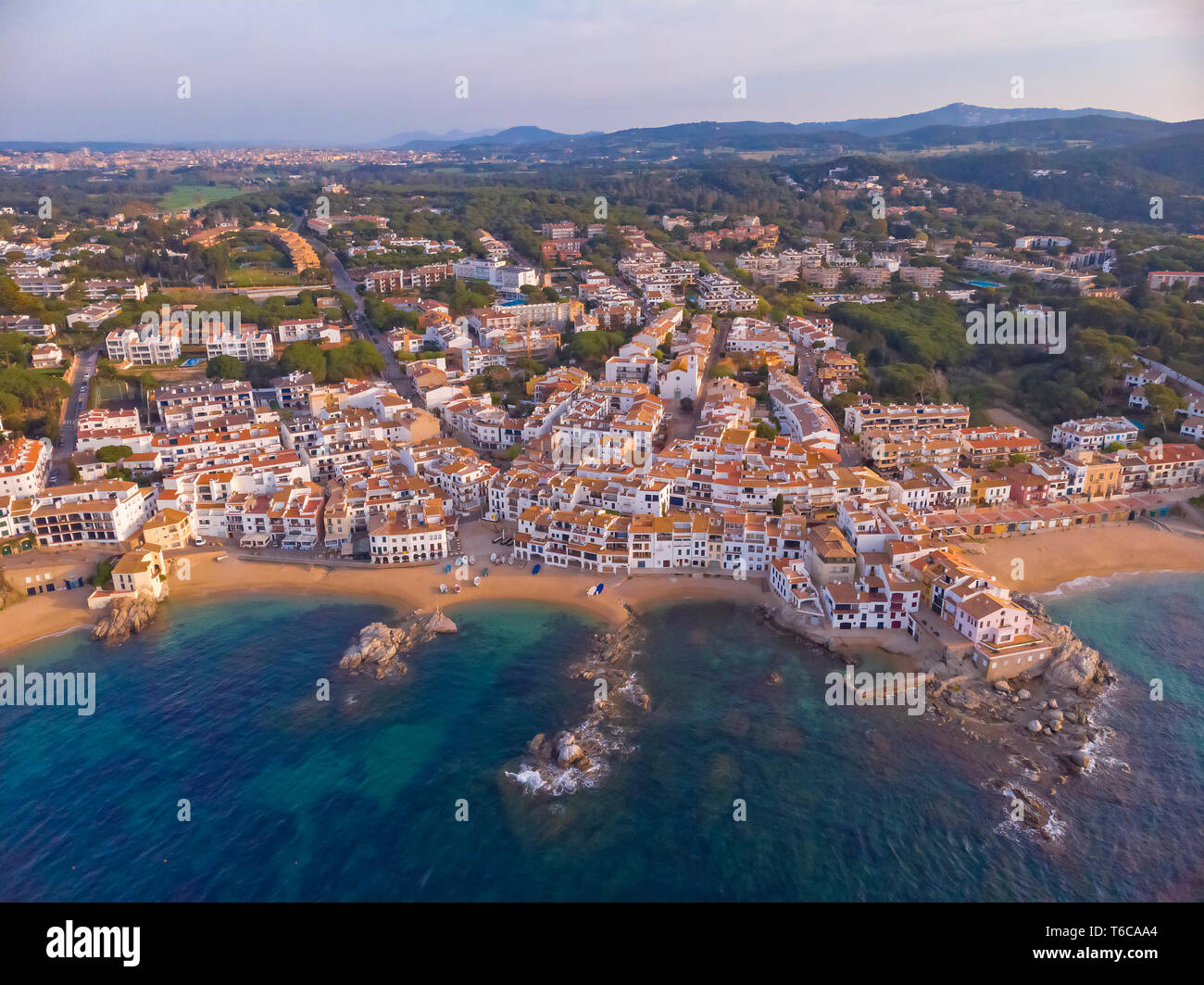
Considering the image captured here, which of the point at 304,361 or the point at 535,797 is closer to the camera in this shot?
the point at 535,797

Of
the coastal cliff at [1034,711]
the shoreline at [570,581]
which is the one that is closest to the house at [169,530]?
the shoreline at [570,581]

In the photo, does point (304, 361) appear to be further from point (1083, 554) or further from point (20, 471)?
point (1083, 554)

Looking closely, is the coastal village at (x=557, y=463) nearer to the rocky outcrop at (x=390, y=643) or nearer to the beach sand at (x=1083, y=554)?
the beach sand at (x=1083, y=554)

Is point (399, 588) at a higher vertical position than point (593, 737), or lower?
higher

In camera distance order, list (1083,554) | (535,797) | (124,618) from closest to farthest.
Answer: (535,797), (124,618), (1083,554)

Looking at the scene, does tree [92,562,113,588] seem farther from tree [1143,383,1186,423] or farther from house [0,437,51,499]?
tree [1143,383,1186,423]

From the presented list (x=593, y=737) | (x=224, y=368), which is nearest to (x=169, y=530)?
(x=224, y=368)
